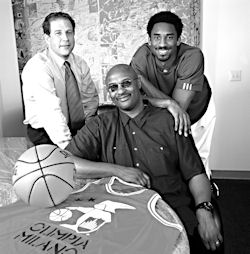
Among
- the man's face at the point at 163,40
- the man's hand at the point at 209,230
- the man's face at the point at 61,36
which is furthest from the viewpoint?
the man's face at the point at 61,36

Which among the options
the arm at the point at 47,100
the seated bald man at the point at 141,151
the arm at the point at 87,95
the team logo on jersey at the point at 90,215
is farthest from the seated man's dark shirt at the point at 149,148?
the arm at the point at 87,95

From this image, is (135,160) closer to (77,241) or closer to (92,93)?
(77,241)

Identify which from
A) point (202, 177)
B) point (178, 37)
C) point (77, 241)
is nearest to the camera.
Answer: point (77, 241)

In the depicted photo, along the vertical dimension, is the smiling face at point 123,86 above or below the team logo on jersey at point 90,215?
above

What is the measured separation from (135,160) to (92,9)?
82.0 inches

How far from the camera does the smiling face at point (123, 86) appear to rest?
166 cm

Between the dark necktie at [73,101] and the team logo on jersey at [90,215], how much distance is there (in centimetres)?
115

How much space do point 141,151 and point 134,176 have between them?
0.69 ft

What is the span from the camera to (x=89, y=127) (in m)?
1.69

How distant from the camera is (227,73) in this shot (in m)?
3.15

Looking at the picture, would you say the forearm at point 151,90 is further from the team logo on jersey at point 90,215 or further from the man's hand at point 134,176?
the team logo on jersey at point 90,215

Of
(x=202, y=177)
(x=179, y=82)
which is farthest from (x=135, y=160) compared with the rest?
(x=179, y=82)

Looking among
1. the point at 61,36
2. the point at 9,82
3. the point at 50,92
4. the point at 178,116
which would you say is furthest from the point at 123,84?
the point at 9,82

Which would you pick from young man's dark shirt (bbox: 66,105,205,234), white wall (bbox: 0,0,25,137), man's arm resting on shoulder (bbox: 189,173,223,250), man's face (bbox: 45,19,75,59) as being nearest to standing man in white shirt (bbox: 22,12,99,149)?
man's face (bbox: 45,19,75,59)
